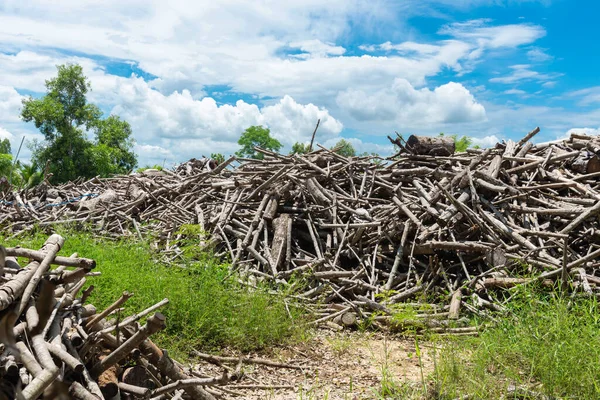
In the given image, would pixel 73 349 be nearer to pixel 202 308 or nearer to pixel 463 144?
pixel 202 308

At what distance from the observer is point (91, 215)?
1087 centimetres

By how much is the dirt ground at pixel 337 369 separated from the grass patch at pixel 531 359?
1.15 feet

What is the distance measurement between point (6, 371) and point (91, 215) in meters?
8.48

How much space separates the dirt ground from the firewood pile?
1.72 feet

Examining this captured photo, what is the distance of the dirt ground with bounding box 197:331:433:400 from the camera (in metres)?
4.85

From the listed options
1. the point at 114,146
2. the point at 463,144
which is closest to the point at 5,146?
the point at 114,146

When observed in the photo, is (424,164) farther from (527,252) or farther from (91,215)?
(91,215)

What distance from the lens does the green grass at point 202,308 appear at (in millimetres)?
5695

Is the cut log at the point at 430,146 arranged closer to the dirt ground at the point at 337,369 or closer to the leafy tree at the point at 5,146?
the dirt ground at the point at 337,369

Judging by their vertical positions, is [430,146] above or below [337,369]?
above

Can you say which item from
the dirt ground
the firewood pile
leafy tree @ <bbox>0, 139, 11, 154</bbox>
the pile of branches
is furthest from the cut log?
leafy tree @ <bbox>0, 139, 11, 154</bbox>

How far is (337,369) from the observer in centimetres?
547

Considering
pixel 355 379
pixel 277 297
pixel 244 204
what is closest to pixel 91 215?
pixel 244 204

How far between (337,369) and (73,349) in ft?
9.51
